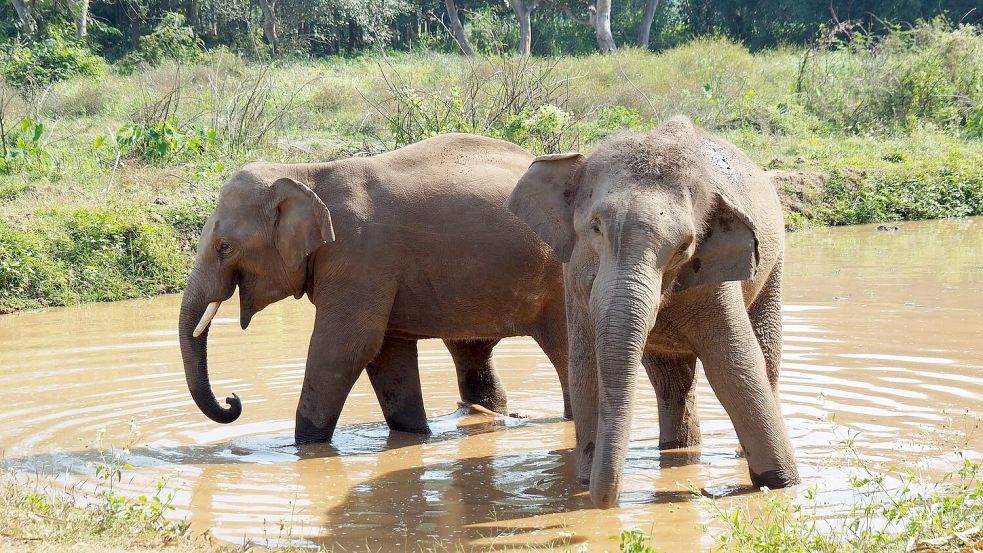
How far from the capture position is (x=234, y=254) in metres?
6.86

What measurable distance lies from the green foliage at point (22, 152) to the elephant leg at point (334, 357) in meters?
9.77

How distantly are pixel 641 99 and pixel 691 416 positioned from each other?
16.5 metres

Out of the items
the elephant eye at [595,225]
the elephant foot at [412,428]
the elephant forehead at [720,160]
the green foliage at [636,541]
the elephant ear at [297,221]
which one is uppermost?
the elephant forehead at [720,160]

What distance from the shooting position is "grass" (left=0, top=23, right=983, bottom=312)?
12.5m

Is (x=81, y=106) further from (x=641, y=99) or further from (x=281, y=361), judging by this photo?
(x=281, y=361)

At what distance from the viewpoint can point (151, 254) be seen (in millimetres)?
12516

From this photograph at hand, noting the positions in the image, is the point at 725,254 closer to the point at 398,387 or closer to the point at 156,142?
the point at 398,387

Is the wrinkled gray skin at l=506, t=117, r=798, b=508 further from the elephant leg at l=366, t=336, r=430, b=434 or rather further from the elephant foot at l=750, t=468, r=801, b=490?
the elephant leg at l=366, t=336, r=430, b=434

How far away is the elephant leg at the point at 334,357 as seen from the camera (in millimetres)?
6777

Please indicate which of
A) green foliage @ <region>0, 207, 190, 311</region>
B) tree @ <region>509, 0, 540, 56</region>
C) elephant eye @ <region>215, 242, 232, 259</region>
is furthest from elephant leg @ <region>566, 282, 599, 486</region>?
tree @ <region>509, 0, 540, 56</region>

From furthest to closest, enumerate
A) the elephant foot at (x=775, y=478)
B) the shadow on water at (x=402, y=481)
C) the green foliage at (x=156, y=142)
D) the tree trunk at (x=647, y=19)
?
1. the tree trunk at (x=647, y=19)
2. the green foliage at (x=156, y=142)
3. the elephant foot at (x=775, y=478)
4. the shadow on water at (x=402, y=481)

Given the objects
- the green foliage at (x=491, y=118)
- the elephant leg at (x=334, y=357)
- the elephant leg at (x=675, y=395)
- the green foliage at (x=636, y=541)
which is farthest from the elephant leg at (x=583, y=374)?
the green foliage at (x=491, y=118)

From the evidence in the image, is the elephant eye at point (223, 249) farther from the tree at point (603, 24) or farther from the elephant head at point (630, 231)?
the tree at point (603, 24)

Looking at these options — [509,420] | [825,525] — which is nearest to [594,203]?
[825,525]
